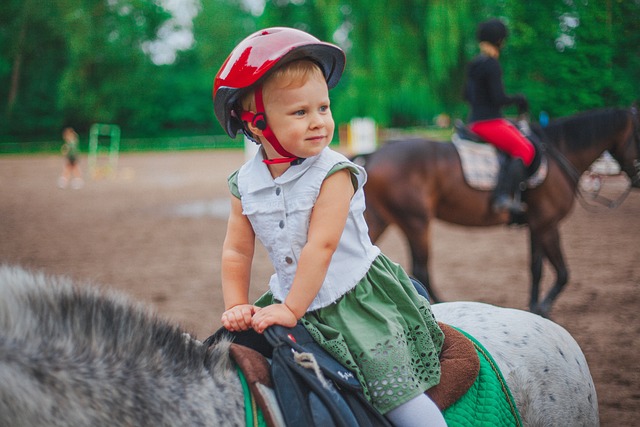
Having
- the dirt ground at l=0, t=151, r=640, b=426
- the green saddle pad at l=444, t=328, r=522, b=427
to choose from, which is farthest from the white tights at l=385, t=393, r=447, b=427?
the dirt ground at l=0, t=151, r=640, b=426

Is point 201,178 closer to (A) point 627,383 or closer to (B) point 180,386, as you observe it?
(A) point 627,383

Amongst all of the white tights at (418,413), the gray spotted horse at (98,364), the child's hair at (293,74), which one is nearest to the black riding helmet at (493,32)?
the child's hair at (293,74)

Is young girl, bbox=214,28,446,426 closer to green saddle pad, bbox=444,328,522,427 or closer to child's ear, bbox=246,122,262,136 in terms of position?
child's ear, bbox=246,122,262,136

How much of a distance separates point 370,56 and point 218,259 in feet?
25.1

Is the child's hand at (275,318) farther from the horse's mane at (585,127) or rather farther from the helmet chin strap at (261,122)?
the horse's mane at (585,127)

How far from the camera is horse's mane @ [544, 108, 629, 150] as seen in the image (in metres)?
5.46

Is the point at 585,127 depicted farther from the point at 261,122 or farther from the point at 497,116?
the point at 261,122

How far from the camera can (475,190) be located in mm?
5348

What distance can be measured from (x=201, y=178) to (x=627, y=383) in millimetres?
16966

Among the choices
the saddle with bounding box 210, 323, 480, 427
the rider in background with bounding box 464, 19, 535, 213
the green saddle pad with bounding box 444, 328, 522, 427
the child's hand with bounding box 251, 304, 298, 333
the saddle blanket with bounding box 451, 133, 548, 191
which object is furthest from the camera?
the saddle blanket with bounding box 451, 133, 548, 191

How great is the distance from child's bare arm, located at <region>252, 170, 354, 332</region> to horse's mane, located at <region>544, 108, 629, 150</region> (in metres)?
4.73

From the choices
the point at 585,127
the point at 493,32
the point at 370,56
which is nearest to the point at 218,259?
the point at 493,32

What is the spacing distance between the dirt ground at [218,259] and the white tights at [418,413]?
624mm

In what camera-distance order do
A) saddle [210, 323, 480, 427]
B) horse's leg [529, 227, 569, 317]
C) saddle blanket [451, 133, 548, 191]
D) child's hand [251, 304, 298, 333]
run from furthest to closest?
saddle blanket [451, 133, 548, 191]
horse's leg [529, 227, 569, 317]
child's hand [251, 304, 298, 333]
saddle [210, 323, 480, 427]
